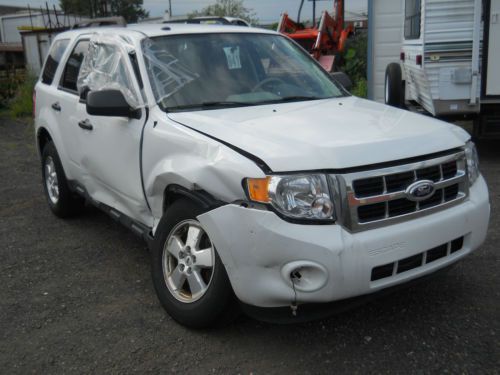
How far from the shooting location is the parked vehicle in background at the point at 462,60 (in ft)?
24.0

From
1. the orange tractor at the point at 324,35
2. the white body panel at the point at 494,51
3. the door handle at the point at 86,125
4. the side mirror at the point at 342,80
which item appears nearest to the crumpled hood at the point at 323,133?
the side mirror at the point at 342,80

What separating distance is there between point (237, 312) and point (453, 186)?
4.61 ft

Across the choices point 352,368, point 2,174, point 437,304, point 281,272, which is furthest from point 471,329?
point 2,174

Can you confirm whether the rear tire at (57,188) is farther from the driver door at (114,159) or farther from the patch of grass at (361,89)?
the patch of grass at (361,89)

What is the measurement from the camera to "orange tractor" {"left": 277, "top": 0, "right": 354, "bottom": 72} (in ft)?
45.2

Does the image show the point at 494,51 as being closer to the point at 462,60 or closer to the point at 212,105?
the point at 462,60

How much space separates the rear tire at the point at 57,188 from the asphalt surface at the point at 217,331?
0.95m

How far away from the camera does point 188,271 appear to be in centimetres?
336

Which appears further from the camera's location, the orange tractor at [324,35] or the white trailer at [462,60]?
the orange tractor at [324,35]

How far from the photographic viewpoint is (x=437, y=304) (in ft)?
12.0

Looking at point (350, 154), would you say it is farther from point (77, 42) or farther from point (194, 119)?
point (77, 42)

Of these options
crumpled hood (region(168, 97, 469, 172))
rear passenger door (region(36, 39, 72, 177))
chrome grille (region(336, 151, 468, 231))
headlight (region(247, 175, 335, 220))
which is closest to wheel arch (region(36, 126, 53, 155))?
rear passenger door (region(36, 39, 72, 177))

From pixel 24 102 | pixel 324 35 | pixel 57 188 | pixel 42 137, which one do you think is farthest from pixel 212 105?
pixel 24 102

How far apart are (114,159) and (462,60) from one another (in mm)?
5119
